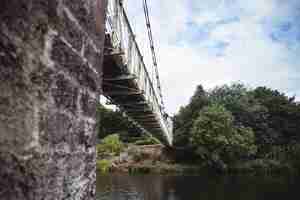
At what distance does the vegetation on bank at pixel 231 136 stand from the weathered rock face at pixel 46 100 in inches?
481

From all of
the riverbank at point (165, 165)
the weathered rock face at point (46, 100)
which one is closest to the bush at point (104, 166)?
the riverbank at point (165, 165)

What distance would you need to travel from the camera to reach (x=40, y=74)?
56cm

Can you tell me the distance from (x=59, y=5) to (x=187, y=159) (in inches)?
724

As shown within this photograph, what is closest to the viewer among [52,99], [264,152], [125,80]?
[52,99]

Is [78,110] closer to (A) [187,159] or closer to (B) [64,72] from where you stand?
(B) [64,72]

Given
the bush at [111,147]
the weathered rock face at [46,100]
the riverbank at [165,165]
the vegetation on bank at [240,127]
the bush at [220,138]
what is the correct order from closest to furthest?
the weathered rock face at [46,100], the bush at [220,138], the vegetation on bank at [240,127], the riverbank at [165,165], the bush at [111,147]

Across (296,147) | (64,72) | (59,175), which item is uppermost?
(64,72)

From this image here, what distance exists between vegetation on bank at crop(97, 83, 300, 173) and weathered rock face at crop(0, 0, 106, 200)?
12.2 m

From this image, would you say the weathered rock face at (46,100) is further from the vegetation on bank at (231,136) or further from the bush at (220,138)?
the bush at (220,138)

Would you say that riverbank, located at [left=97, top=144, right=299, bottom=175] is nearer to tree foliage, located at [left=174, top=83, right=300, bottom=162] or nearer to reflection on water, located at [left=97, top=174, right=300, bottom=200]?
tree foliage, located at [left=174, top=83, right=300, bottom=162]

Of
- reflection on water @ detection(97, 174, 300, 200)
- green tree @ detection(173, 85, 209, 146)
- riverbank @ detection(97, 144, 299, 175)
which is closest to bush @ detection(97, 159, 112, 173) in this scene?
riverbank @ detection(97, 144, 299, 175)

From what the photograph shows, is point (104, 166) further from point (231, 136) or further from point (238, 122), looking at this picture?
point (238, 122)

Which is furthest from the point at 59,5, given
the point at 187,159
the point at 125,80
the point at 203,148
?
the point at 187,159

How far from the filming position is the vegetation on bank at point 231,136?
584 inches
